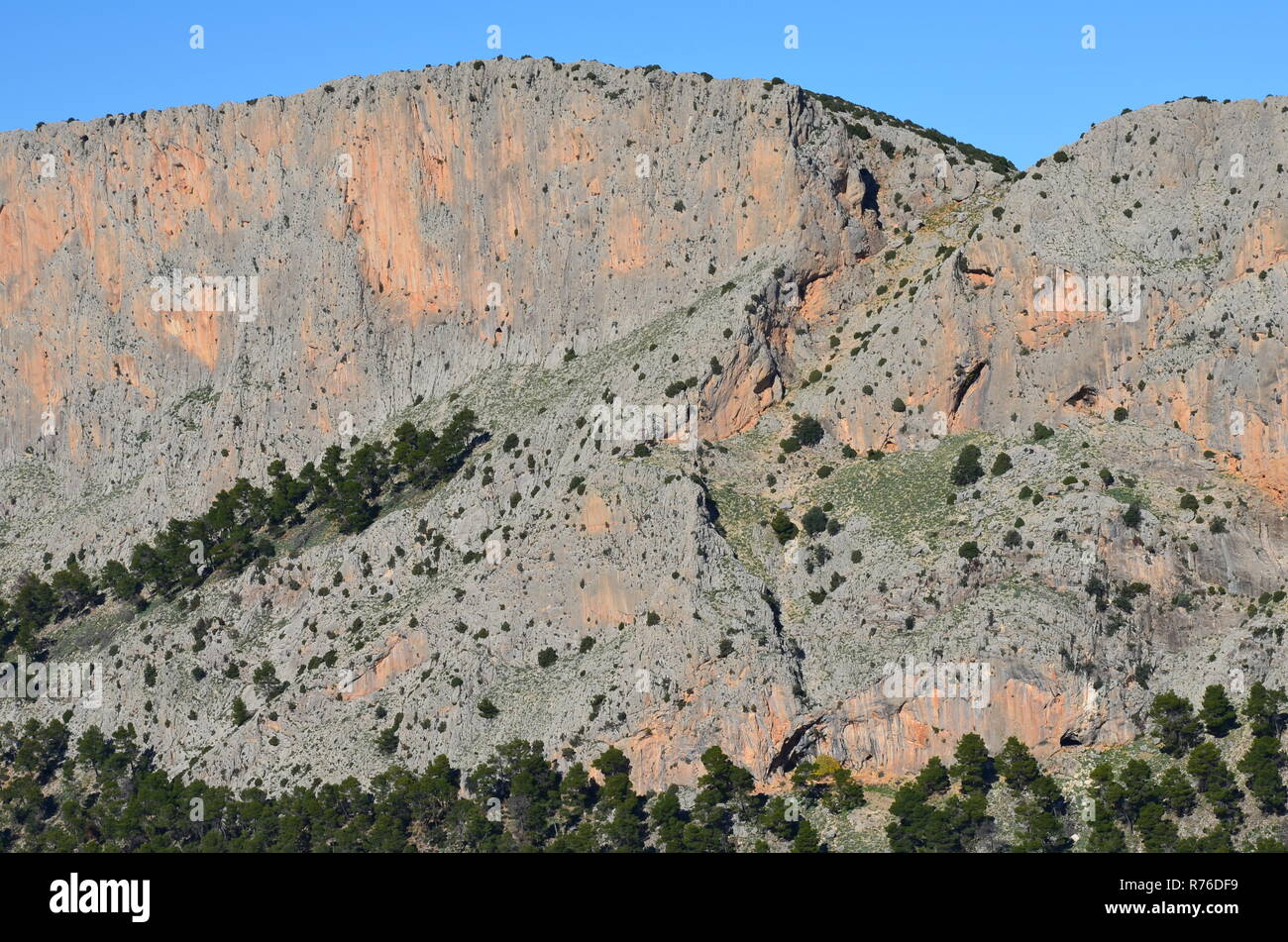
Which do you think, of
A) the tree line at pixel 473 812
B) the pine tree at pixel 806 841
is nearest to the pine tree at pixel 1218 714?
the tree line at pixel 473 812

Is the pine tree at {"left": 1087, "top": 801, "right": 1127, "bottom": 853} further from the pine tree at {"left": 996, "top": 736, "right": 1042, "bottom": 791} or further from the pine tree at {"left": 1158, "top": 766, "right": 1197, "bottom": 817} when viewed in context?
the pine tree at {"left": 996, "top": 736, "right": 1042, "bottom": 791}

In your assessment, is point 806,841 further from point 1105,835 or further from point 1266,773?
point 1266,773

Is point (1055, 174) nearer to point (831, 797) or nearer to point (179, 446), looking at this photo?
point (831, 797)

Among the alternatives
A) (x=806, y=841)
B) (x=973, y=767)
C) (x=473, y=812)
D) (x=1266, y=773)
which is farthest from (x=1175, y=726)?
(x=473, y=812)

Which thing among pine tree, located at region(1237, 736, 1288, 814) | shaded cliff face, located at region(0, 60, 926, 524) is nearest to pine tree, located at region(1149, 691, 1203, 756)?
pine tree, located at region(1237, 736, 1288, 814)

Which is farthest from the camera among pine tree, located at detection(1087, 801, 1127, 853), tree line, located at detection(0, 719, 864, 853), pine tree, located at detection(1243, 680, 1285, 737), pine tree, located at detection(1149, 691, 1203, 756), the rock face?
the rock face

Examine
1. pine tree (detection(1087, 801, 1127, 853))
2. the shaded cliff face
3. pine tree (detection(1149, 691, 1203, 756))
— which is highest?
the shaded cliff face

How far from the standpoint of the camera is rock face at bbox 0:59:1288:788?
125312mm

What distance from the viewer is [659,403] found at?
139875 millimetres

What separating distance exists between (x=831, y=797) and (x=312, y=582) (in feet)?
135

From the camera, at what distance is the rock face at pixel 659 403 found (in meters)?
125

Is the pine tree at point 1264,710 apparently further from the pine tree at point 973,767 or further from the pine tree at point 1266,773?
the pine tree at point 973,767

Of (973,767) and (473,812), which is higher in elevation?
(973,767)
